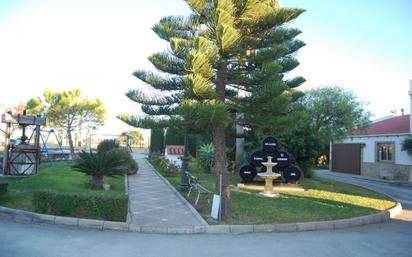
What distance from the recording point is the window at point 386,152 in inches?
1032

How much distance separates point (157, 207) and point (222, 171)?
2.19 meters

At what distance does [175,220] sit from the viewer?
28.7 ft

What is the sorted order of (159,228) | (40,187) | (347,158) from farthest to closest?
(347,158) < (40,187) < (159,228)

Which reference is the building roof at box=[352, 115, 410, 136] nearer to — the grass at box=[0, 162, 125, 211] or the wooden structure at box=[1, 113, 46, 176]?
the grass at box=[0, 162, 125, 211]

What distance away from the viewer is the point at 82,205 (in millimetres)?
8242

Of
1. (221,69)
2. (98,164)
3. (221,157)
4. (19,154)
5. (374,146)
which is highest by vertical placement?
(221,69)

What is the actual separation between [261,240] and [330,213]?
320 centimetres

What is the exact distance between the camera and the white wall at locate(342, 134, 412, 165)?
81.5 ft

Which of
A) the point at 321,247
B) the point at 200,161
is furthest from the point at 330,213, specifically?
the point at 200,161

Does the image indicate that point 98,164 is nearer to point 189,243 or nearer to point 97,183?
point 97,183

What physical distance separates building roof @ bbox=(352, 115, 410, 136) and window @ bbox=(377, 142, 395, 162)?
88cm

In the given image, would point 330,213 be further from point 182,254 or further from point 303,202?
point 182,254

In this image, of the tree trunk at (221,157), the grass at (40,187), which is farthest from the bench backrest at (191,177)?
the tree trunk at (221,157)

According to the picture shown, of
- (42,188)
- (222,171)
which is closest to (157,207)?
(222,171)
